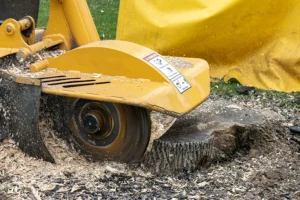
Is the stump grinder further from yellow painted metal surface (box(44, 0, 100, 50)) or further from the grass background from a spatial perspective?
the grass background

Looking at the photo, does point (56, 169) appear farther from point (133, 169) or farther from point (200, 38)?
point (200, 38)

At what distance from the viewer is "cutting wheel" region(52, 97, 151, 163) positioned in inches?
117

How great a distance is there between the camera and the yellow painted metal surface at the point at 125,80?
2.75 metres

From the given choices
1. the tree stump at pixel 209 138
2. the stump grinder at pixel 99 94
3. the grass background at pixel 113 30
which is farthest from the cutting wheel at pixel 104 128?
the grass background at pixel 113 30

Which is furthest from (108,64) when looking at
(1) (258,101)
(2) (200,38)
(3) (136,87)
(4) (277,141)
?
(2) (200,38)

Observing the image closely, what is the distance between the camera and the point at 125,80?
9.71 feet

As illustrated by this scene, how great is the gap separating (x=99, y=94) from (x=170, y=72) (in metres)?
0.44

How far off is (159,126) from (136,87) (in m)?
0.62

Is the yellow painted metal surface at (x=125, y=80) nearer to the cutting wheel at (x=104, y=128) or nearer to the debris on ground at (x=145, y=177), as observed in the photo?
the cutting wheel at (x=104, y=128)

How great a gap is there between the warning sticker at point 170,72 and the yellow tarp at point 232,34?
1.95 metres

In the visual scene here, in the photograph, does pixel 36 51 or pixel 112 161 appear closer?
pixel 112 161

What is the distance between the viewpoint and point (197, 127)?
3.29 m

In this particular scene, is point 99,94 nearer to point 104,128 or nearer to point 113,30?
point 104,128

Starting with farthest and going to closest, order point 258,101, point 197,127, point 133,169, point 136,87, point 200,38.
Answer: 1. point 200,38
2. point 258,101
3. point 197,127
4. point 133,169
5. point 136,87
